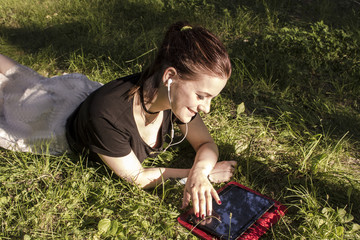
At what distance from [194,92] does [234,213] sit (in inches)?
31.6

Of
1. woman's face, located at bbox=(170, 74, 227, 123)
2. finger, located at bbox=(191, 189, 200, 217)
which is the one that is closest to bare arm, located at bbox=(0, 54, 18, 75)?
woman's face, located at bbox=(170, 74, 227, 123)

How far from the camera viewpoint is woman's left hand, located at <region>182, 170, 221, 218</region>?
218 cm

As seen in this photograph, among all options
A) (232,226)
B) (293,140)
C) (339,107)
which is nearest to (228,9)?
(339,107)

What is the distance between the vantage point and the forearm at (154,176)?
245 centimetres

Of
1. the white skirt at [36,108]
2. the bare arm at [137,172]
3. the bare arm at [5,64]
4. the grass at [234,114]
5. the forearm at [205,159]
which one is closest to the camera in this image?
the grass at [234,114]

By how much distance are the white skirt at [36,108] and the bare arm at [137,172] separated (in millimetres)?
556

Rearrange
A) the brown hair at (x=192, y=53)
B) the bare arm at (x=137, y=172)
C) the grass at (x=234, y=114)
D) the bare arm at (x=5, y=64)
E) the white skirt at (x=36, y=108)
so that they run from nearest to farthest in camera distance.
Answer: the brown hair at (x=192, y=53), the grass at (x=234, y=114), the bare arm at (x=137, y=172), the white skirt at (x=36, y=108), the bare arm at (x=5, y=64)

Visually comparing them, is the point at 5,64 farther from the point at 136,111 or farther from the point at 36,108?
the point at 136,111

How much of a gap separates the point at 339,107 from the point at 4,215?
2.96 m

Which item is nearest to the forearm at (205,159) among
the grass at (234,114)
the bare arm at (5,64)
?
the grass at (234,114)

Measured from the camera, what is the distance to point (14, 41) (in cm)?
465

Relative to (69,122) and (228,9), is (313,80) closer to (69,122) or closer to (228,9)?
(228,9)

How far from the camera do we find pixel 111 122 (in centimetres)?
227

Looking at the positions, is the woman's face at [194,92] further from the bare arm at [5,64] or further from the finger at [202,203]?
the bare arm at [5,64]
